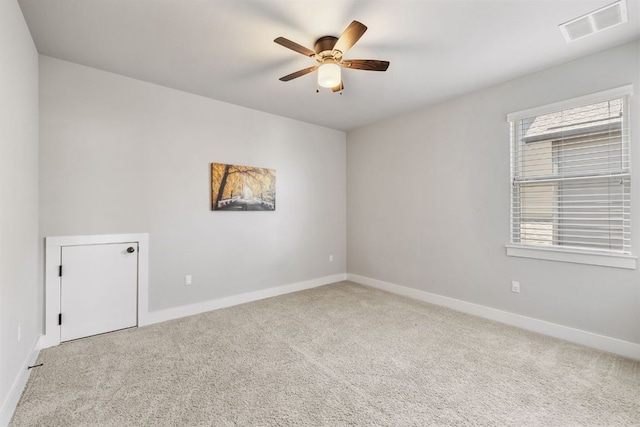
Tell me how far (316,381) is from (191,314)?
2.02m

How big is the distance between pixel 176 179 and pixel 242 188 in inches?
32.4

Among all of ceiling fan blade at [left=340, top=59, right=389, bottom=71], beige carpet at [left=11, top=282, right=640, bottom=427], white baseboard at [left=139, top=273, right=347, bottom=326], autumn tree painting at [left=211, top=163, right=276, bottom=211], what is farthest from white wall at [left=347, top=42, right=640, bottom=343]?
ceiling fan blade at [left=340, top=59, right=389, bottom=71]

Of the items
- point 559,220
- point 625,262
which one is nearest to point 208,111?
point 559,220

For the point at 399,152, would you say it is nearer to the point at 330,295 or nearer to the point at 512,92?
the point at 512,92

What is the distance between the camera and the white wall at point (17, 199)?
5.59 feet

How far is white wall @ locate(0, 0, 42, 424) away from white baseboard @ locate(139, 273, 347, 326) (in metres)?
0.99

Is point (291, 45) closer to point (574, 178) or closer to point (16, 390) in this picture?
point (574, 178)

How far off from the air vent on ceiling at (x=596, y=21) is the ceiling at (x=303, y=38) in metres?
0.05

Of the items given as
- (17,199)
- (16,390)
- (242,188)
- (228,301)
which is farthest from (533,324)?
(17,199)

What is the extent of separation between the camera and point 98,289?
290cm

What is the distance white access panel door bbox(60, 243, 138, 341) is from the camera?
9.01 ft

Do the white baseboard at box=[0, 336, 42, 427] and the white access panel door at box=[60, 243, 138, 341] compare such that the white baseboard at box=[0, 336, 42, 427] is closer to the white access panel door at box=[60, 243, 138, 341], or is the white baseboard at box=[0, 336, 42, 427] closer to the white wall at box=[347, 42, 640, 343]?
the white access panel door at box=[60, 243, 138, 341]

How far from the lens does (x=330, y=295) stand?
425 centimetres

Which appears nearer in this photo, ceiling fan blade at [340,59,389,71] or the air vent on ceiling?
the air vent on ceiling
